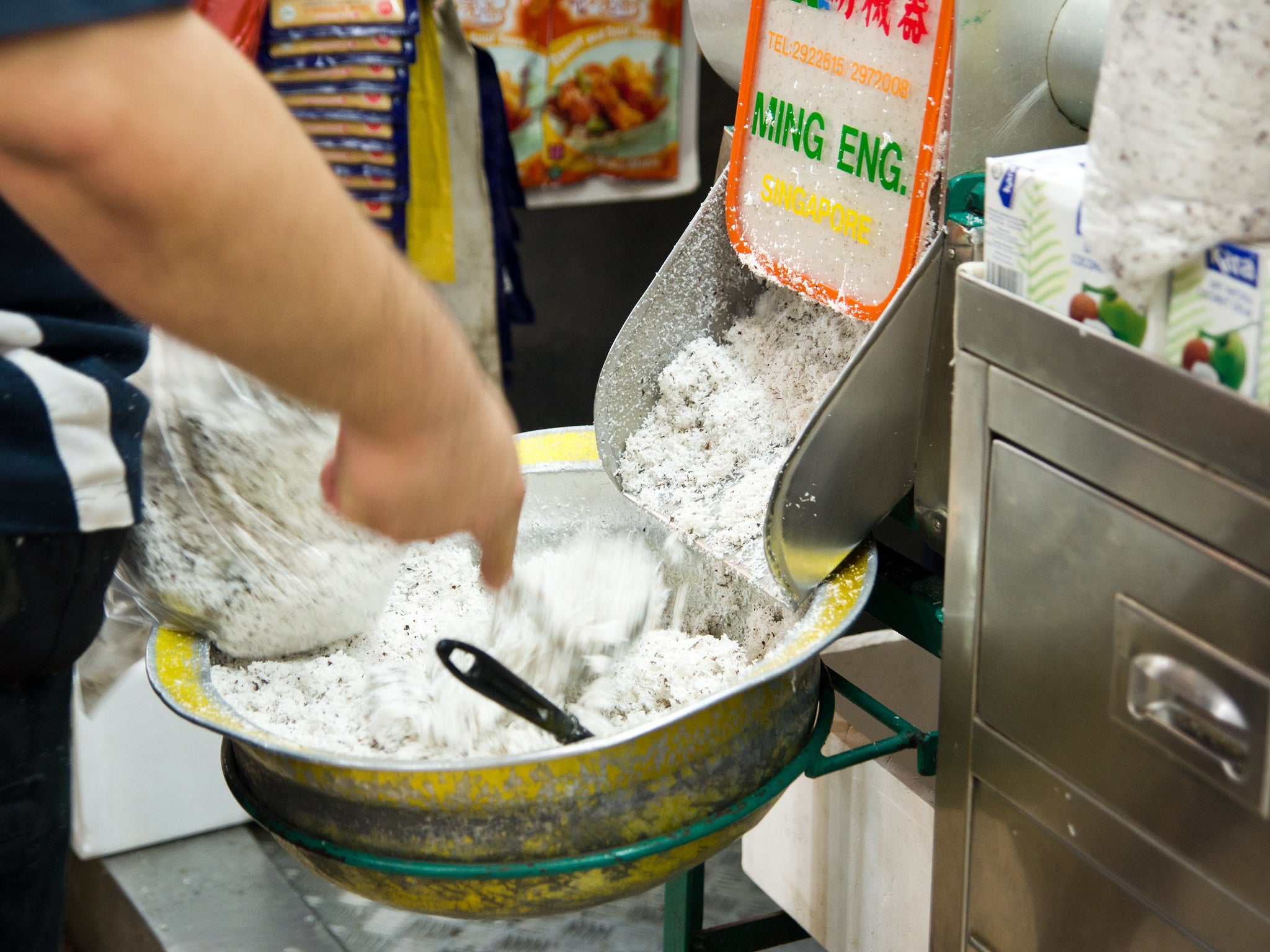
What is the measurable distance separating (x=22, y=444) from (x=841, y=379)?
642 mm

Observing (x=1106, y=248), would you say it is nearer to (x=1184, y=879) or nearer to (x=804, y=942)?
(x=1184, y=879)

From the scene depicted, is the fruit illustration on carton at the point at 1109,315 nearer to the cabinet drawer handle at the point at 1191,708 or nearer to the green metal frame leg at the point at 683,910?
the cabinet drawer handle at the point at 1191,708

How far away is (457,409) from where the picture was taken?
67 centimetres

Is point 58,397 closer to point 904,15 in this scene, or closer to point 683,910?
point 904,15

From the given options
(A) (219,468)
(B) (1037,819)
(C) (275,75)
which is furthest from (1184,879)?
(C) (275,75)

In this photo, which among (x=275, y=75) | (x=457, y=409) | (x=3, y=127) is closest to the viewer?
(x=3, y=127)

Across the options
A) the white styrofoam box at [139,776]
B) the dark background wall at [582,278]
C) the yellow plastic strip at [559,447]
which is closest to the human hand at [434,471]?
the yellow plastic strip at [559,447]

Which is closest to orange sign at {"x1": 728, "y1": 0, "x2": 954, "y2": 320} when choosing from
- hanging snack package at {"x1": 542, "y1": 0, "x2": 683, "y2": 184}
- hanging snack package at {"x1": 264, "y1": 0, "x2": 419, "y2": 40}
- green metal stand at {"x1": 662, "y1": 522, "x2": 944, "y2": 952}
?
green metal stand at {"x1": 662, "y1": 522, "x2": 944, "y2": 952}

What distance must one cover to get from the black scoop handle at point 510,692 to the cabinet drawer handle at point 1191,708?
1.49ft

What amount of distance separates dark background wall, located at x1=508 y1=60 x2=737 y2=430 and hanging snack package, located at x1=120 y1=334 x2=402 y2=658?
2.13 meters

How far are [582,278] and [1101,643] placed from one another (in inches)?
102

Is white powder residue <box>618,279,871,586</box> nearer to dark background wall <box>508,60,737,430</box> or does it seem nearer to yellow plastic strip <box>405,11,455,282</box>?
yellow plastic strip <box>405,11,455,282</box>

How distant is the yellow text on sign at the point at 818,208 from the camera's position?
117cm

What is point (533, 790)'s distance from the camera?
94 cm
